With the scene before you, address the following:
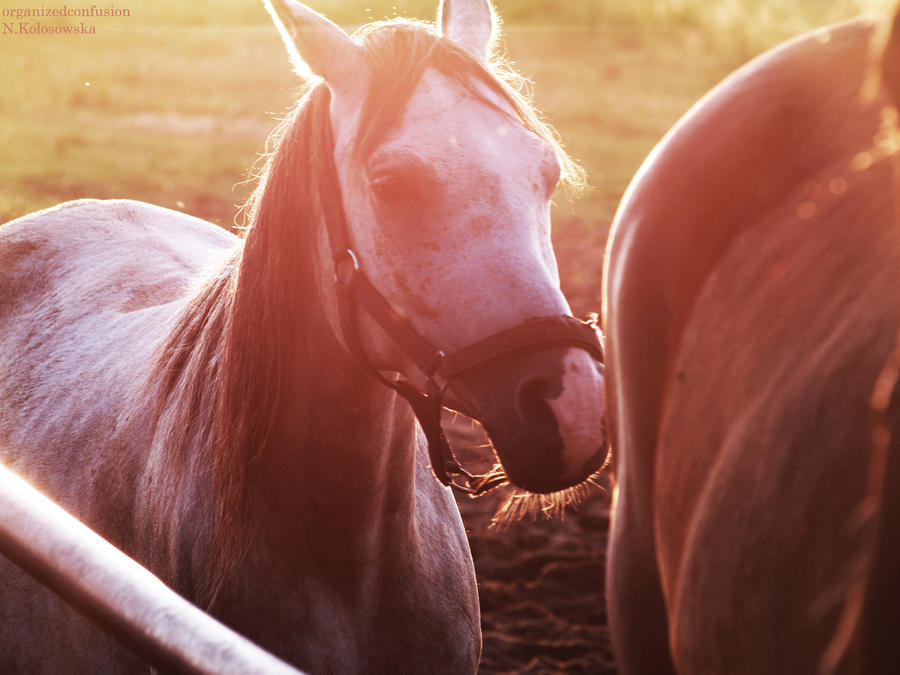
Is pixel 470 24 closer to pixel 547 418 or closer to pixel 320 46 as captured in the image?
pixel 320 46

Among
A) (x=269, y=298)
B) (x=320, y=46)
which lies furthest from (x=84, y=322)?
(x=320, y=46)

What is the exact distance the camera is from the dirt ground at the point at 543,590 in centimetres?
339

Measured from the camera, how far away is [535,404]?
168 cm

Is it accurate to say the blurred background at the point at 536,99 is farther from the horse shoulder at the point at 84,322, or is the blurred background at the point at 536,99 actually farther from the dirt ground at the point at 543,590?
the horse shoulder at the point at 84,322

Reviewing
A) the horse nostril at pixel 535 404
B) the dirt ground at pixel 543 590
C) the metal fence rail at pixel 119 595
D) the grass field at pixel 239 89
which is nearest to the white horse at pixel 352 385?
the horse nostril at pixel 535 404

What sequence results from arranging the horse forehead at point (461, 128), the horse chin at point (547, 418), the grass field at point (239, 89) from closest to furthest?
the horse chin at point (547, 418) → the horse forehead at point (461, 128) → the grass field at point (239, 89)

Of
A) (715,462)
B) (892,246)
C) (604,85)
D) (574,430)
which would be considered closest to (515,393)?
(574,430)

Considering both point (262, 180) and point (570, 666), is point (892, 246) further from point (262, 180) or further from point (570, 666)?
point (570, 666)

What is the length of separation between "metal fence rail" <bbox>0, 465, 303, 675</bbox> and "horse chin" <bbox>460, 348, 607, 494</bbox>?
68 cm

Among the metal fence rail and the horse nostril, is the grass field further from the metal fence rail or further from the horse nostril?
the metal fence rail

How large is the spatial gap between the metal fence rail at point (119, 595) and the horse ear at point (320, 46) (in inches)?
42.1

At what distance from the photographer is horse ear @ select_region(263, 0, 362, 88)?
1.96 meters

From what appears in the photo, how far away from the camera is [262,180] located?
2.06m

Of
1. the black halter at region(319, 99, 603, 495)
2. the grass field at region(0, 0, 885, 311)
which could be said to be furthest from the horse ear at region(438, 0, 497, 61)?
the grass field at region(0, 0, 885, 311)
